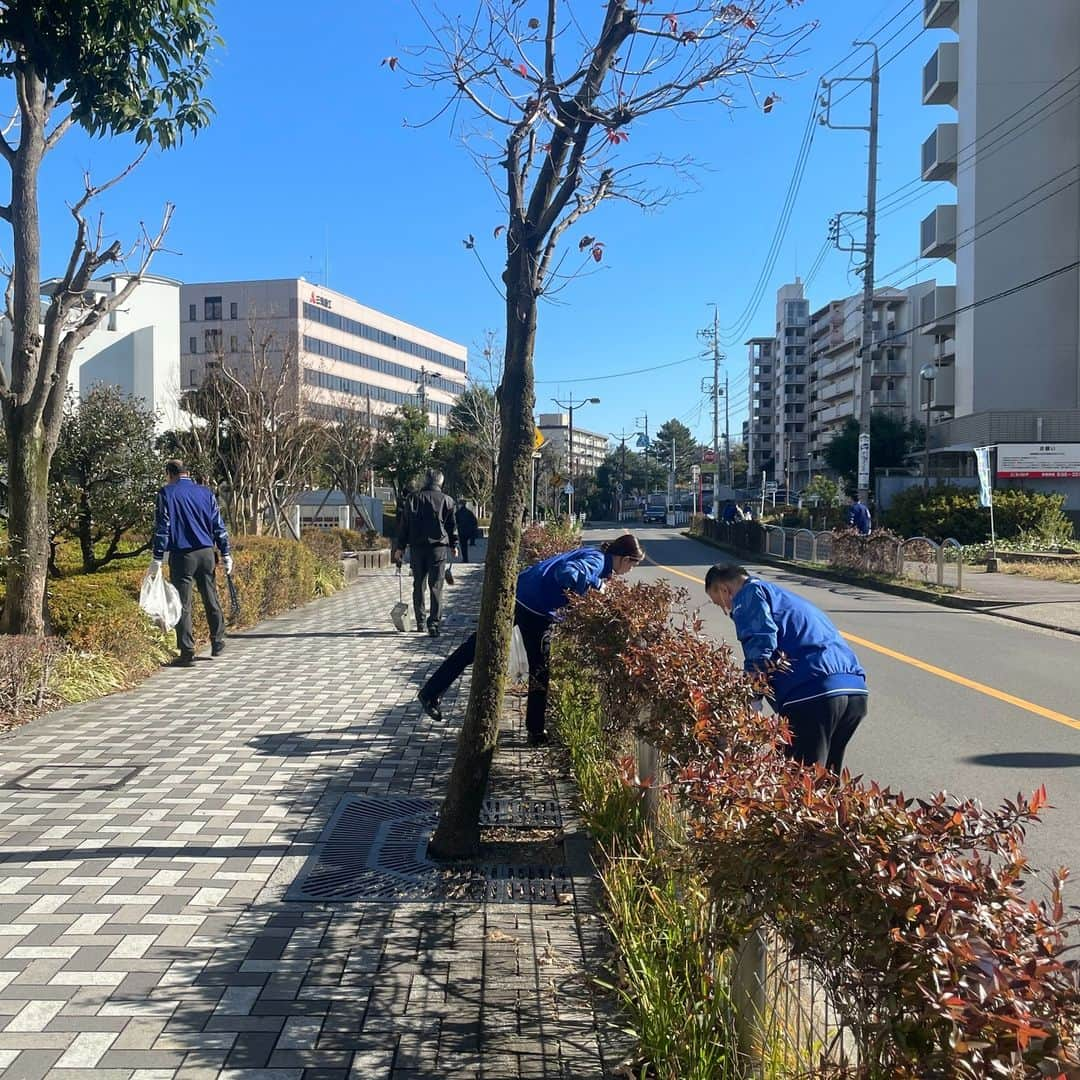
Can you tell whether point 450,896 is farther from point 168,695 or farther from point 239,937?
Result: point 168,695

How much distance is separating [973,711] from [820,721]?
482 centimetres

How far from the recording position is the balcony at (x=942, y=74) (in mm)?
44031

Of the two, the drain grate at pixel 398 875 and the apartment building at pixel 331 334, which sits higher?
the apartment building at pixel 331 334

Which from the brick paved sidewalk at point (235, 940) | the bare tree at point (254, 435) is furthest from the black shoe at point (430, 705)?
the bare tree at point (254, 435)

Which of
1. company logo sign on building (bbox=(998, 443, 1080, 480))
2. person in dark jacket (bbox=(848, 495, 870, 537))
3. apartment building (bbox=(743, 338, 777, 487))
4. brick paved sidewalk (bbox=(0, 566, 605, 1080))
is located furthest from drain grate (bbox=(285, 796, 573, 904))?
apartment building (bbox=(743, 338, 777, 487))

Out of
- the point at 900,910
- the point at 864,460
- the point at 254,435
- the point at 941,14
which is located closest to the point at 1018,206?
the point at 941,14

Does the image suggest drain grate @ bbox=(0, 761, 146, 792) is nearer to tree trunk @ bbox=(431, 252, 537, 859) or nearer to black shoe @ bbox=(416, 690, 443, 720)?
black shoe @ bbox=(416, 690, 443, 720)

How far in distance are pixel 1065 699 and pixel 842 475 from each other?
5892 centimetres

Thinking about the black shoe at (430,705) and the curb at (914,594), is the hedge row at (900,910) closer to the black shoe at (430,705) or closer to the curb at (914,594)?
the black shoe at (430,705)

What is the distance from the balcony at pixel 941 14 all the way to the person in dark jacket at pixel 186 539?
45149 millimetres

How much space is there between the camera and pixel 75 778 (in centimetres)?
591

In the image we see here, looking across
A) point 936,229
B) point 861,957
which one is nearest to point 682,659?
point 861,957

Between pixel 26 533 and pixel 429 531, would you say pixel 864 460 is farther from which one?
pixel 26 533

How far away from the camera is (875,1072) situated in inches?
74.5
